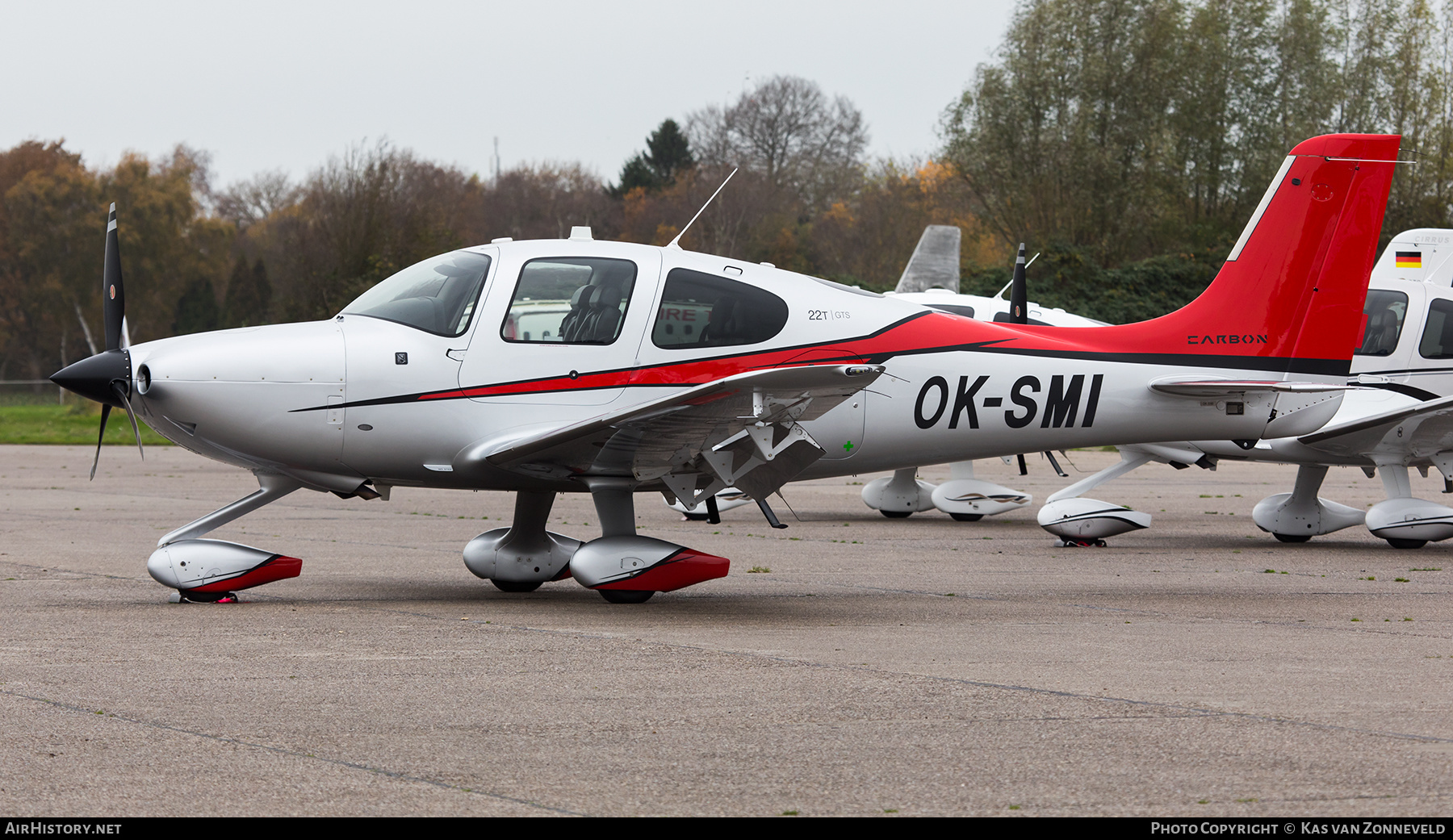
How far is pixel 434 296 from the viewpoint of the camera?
29.1ft

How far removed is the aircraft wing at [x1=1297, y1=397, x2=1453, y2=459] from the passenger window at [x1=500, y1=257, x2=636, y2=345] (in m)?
6.84

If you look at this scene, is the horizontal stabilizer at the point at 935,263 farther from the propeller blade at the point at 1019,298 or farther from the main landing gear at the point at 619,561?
the main landing gear at the point at 619,561

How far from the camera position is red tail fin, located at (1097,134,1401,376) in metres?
10.4

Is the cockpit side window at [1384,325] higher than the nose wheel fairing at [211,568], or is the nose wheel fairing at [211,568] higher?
the cockpit side window at [1384,325]

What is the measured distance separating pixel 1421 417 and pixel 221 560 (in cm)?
984

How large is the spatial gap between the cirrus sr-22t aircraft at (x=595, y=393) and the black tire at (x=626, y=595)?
0.11 feet

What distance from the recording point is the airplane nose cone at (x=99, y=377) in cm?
816

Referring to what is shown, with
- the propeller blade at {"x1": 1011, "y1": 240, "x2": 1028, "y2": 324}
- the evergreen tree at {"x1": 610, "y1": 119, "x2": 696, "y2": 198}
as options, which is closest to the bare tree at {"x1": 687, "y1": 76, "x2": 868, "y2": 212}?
the evergreen tree at {"x1": 610, "y1": 119, "x2": 696, "y2": 198}

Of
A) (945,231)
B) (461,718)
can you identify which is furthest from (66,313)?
(461,718)

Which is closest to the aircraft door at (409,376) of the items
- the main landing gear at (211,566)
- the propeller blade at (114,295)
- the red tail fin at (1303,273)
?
the main landing gear at (211,566)

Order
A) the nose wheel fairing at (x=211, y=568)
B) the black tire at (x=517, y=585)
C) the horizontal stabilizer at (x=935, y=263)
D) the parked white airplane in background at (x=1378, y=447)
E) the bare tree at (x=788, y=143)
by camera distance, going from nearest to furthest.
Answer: the nose wheel fairing at (x=211, y=568), the black tire at (x=517, y=585), the parked white airplane in background at (x=1378, y=447), the horizontal stabilizer at (x=935, y=263), the bare tree at (x=788, y=143)

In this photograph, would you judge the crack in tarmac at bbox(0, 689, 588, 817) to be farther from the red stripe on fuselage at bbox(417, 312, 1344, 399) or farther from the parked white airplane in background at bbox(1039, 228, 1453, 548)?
the parked white airplane in background at bbox(1039, 228, 1453, 548)

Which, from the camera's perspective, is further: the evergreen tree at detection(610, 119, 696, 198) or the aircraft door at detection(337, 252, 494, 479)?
the evergreen tree at detection(610, 119, 696, 198)

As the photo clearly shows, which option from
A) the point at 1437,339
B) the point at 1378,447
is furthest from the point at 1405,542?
the point at 1437,339
